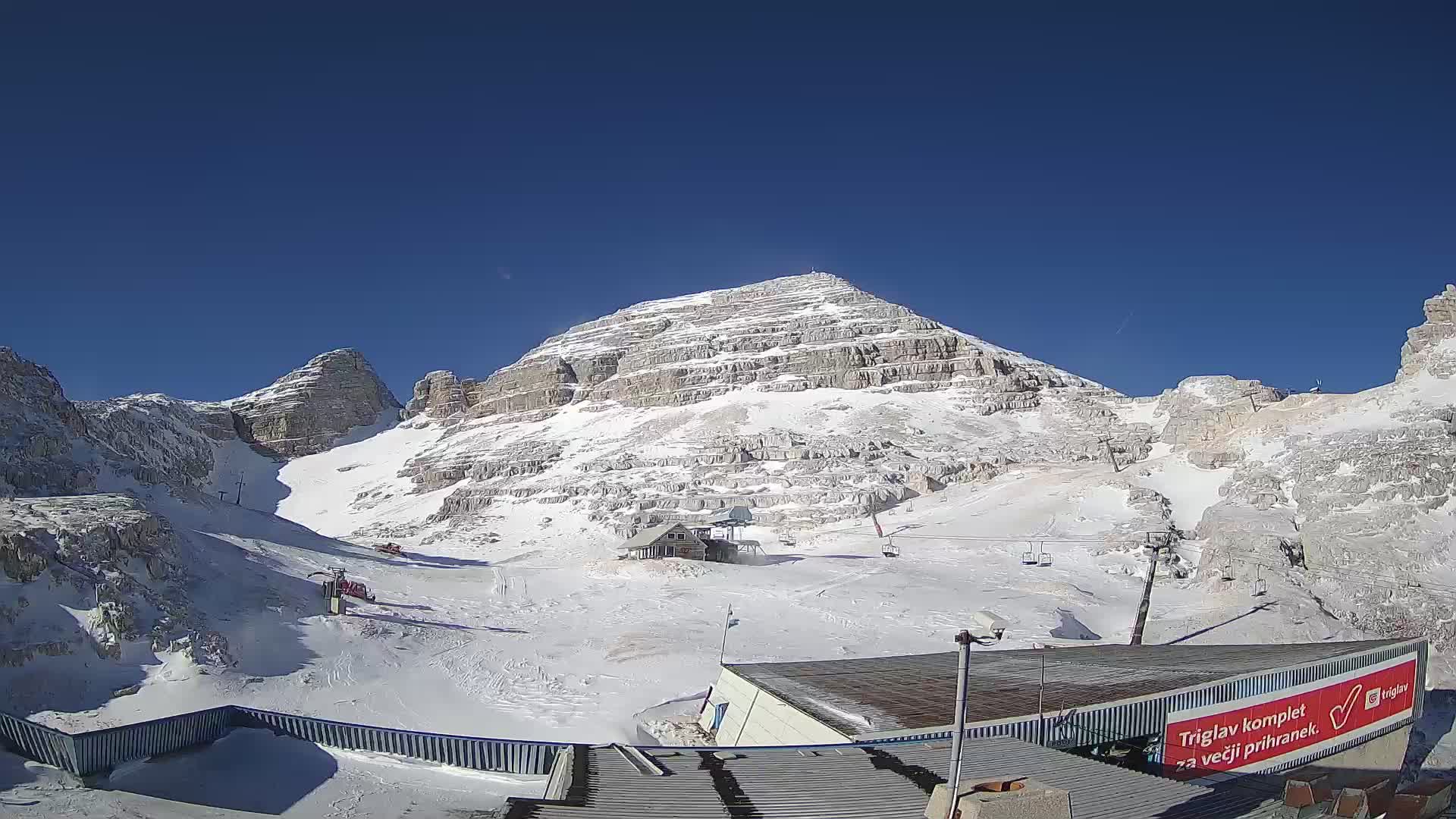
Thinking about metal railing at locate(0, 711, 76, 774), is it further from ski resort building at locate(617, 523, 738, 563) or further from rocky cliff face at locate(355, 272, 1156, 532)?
rocky cliff face at locate(355, 272, 1156, 532)

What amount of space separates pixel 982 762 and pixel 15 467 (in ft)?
102

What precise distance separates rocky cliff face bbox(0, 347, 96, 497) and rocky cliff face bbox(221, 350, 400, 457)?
11228 centimetres

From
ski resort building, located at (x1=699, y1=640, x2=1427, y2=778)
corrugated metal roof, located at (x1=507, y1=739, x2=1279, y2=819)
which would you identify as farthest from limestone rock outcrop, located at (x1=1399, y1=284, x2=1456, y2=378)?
corrugated metal roof, located at (x1=507, y1=739, x2=1279, y2=819)

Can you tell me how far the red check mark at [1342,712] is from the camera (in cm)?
1609

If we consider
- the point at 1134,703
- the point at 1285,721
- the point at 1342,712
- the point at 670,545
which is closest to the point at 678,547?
the point at 670,545

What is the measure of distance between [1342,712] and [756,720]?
11789 millimetres

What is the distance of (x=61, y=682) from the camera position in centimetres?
1581

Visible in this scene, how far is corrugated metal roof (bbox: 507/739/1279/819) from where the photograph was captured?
8016mm

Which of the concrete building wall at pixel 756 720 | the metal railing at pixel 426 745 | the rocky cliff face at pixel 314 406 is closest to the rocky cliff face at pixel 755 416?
the rocky cliff face at pixel 314 406

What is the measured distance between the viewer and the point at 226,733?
11.3 m

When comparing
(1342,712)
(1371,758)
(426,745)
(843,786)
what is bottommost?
(1371,758)

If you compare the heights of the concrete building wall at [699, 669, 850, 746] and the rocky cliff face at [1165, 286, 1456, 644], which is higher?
the rocky cliff face at [1165, 286, 1456, 644]

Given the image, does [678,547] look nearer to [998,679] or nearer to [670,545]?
[670,545]

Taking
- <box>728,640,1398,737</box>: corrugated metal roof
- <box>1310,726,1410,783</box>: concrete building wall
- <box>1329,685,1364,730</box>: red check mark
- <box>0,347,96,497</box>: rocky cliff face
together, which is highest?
<box>0,347,96,497</box>: rocky cliff face
